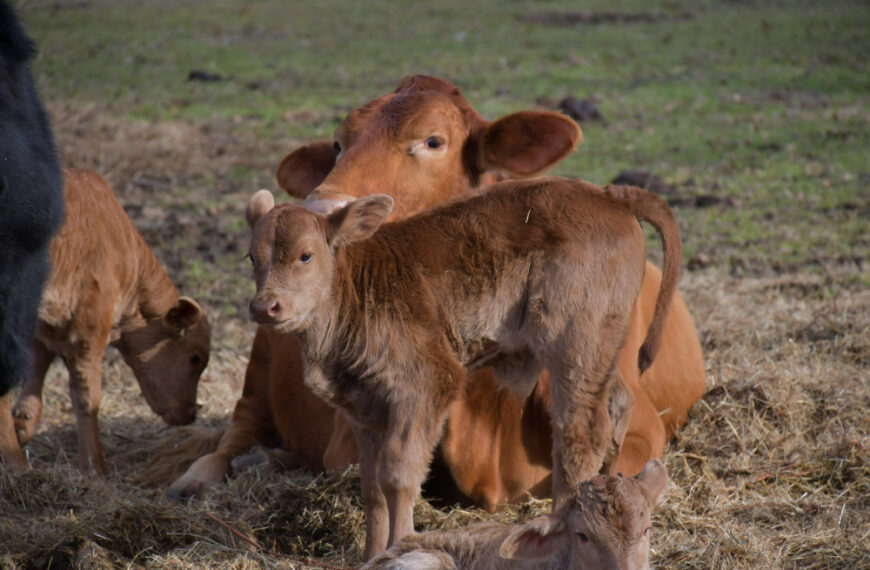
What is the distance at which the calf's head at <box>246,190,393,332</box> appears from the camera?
11.8 ft

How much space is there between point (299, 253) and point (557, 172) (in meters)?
7.46

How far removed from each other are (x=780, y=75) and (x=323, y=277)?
12.9 m

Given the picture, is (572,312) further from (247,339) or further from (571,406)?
(247,339)

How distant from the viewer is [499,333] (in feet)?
12.8

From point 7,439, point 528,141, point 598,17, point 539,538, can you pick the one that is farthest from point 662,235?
point 598,17

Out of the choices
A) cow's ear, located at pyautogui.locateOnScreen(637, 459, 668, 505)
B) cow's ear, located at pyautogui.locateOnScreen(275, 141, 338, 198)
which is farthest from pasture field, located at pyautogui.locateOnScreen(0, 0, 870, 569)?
cow's ear, located at pyautogui.locateOnScreen(275, 141, 338, 198)

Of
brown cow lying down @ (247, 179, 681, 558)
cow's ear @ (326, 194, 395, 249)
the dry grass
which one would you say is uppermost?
cow's ear @ (326, 194, 395, 249)

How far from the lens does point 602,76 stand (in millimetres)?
15625

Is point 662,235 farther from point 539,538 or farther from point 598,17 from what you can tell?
point 598,17

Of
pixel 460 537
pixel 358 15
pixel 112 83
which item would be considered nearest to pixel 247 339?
pixel 460 537

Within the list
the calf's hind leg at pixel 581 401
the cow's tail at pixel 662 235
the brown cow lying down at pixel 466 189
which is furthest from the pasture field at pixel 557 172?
the cow's tail at pixel 662 235

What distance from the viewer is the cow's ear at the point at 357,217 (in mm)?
3785

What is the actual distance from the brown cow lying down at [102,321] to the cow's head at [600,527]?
3004 millimetres

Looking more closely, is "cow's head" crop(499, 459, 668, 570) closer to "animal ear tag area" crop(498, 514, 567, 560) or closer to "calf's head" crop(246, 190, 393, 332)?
"animal ear tag area" crop(498, 514, 567, 560)
